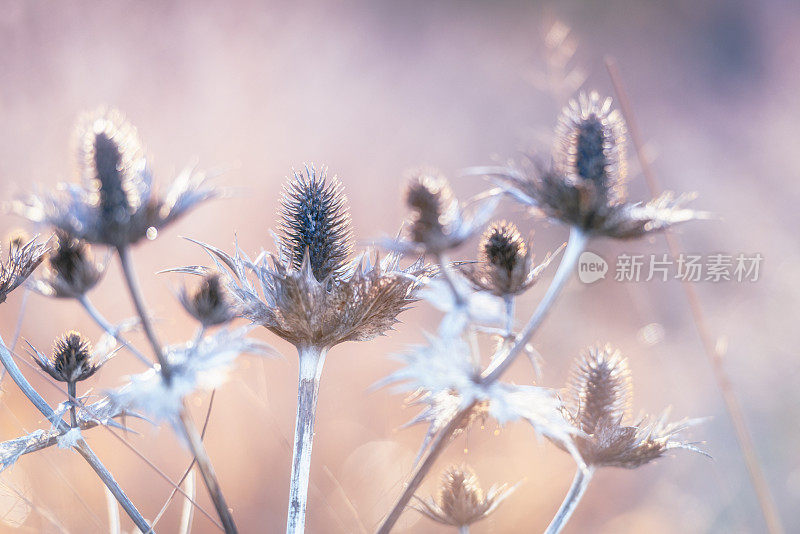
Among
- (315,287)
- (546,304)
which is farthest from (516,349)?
(315,287)

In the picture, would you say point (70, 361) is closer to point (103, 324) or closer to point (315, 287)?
point (103, 324)

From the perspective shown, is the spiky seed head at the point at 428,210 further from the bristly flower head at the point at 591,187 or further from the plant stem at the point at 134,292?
the plant stem at the point at 134,292

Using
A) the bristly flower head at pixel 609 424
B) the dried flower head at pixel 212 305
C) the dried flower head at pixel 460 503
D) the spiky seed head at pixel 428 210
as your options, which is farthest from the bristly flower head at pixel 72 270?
the bristly flower head at pixel 609 424

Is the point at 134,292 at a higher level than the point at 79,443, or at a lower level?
higher

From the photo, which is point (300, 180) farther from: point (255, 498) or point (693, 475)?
point (693, 475)

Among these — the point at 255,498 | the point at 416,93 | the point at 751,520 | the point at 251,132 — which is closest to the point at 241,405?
the point at 255,498
